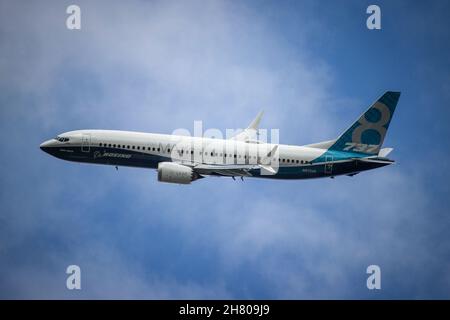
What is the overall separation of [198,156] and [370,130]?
23.5 m

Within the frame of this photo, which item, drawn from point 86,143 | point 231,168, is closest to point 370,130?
point 231,168

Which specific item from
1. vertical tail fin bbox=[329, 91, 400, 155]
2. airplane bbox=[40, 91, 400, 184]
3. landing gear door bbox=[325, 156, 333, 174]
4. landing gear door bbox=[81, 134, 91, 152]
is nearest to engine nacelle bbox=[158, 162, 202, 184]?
airplane bbox=[40, 91, 400, 184]

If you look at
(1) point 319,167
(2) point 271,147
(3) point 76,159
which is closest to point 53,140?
(3) point 76,159

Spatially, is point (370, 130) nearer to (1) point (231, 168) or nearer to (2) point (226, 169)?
(1) point (231, 168)

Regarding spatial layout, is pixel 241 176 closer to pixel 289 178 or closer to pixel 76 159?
pixel 289 178

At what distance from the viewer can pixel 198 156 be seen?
315 feet

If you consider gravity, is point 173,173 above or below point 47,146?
below

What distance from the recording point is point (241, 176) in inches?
3792

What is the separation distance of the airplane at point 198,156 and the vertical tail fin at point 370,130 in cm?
196

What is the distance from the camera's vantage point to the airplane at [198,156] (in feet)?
311

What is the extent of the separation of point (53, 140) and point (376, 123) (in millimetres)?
42030
